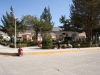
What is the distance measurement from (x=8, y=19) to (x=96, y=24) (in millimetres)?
30795

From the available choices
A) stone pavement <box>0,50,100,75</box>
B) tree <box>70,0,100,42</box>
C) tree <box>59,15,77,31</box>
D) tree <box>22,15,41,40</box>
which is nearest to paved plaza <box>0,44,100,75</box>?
stone pavement <box>0,50,100,75</box>

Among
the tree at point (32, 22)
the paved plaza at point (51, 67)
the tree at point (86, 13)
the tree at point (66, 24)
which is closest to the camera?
the paved plaza at point (51, 67)

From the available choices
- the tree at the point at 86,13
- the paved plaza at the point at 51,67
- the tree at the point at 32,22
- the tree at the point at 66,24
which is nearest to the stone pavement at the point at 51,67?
the paved plaza at the point at 51,67

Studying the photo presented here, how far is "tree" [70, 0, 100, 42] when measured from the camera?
31216mm

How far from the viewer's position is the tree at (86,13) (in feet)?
102

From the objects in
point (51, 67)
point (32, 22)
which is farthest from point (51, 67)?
point (32, 22)

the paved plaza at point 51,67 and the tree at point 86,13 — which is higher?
the tree at point 86,13

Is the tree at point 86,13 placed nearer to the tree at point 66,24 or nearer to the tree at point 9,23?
the tree at point 66,24

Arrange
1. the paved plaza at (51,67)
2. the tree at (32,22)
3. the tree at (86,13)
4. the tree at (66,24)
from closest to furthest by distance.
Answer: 1. the paved plaza at (51,67)
2. the tree at (86,13)
3. the tree at (66,24)
4. the tree at (32,22)

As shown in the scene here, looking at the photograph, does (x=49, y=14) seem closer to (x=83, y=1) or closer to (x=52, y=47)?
(x=83, y=1)

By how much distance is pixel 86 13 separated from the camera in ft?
106

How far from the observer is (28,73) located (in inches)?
356

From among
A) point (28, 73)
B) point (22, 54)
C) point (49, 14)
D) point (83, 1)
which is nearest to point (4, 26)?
point (49, 14)

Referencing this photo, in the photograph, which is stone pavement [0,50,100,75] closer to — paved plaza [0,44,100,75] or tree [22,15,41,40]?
paved plaza [0,44,100,75]
